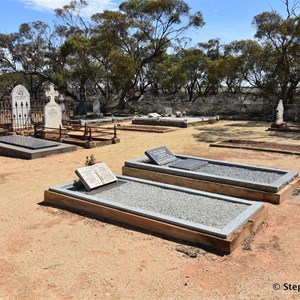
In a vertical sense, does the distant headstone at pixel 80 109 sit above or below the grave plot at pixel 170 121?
above

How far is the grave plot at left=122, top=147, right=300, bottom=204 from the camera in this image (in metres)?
6.25

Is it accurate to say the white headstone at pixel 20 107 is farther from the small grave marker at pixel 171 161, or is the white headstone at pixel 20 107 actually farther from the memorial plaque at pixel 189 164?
the memorial plaque at pixel 189 164

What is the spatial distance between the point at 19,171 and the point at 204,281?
20.9 feet

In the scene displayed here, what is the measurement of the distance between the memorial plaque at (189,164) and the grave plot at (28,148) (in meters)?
4.52

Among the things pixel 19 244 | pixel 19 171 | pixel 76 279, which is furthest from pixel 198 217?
pixel 19 171

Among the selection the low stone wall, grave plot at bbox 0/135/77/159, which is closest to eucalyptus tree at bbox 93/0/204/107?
the low stone wall

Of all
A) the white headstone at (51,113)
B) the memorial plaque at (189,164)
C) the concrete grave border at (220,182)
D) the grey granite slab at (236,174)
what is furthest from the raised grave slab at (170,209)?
the white headstone at (51,113)

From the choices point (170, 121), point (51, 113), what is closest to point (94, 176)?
point (51, 113)

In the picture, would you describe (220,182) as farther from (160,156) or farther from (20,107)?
(20,107)

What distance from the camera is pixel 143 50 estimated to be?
28.8 metres

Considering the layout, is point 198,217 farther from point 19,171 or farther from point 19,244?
point 19,171

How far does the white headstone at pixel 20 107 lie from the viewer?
51.1 feet

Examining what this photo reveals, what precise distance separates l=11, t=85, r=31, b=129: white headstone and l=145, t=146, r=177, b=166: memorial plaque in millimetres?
9773

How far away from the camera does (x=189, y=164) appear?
765 centimetres
